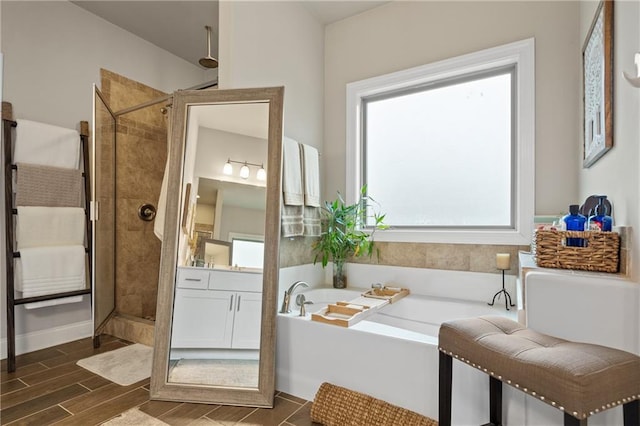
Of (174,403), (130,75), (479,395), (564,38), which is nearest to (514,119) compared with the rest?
Result: (564,38)

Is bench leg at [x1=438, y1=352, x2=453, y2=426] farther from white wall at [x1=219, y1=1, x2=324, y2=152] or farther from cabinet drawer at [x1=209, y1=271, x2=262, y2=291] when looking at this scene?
white wall at [x1=219, y1=1, x2=324, y2=152]

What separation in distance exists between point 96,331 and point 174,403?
1.16 m

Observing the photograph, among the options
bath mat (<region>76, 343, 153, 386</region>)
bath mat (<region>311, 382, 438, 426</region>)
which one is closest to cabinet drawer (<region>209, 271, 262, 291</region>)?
bath mat (<region>311, 382, 438, 426</region>)

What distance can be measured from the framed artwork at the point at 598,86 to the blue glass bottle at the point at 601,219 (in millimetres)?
248

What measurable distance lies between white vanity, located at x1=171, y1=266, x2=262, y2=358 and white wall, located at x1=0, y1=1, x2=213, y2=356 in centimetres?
151

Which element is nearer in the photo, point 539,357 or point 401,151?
point 539,357

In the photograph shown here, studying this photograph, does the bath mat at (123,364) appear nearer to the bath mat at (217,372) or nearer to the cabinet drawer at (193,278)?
the bath mat at (217,372)

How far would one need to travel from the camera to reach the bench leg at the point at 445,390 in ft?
4.52

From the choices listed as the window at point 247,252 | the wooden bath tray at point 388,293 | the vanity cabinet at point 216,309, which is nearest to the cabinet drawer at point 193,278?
the vanity cabinet at point 216,309

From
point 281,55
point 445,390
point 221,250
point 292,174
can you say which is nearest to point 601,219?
point 445,390

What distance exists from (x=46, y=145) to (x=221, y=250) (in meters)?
1.81

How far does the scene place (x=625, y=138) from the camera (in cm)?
134

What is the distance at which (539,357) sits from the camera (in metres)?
1.05

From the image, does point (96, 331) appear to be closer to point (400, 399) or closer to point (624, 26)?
point (400, 399)
